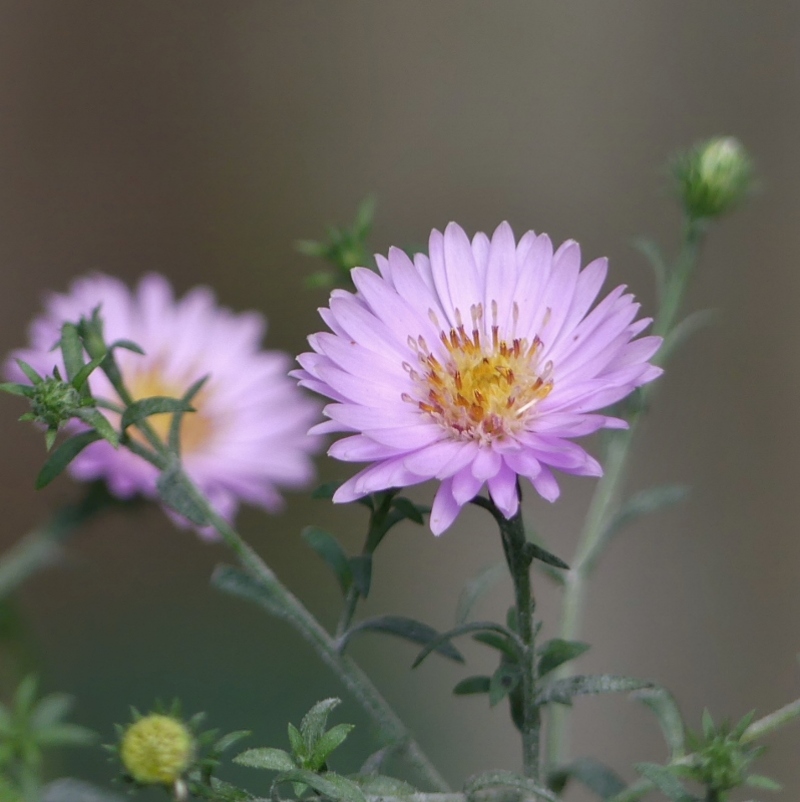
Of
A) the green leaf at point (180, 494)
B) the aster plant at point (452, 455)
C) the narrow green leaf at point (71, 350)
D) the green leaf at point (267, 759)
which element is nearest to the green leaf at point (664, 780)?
the aster plant at point (452, 455)

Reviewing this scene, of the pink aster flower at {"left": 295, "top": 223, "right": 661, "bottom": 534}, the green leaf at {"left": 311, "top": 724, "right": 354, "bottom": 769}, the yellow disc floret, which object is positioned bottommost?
the yellow disc floret

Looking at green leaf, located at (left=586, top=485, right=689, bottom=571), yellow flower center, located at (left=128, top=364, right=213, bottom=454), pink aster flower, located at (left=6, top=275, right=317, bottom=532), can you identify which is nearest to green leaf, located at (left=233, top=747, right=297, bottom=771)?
green leaf, located at (left=586, top=485, right=689, bottom=571)

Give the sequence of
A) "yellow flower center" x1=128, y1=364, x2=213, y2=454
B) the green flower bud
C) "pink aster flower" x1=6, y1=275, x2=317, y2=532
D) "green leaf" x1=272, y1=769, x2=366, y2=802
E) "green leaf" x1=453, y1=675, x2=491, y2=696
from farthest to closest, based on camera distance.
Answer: "yellow flower center" x1=128, y1=364, x2=213, y2=454, "pink aster flower" x1=6, y1=275, x2=317, y2=532, the green flower bud, "green leaf" x1=453, y1=675, x2=491, y2=696, "green leaf" x1=272, y1=769, x2=366, y2=802

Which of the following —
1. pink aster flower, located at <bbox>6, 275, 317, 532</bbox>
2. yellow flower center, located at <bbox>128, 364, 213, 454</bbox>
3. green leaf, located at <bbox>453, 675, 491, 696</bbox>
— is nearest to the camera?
green leaf, located at <bbox>453, 675, 491, 696</bbox>

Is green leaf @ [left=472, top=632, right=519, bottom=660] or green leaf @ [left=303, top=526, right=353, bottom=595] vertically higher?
green leaf @ [left=303, top=526, right=353, bottom=595]

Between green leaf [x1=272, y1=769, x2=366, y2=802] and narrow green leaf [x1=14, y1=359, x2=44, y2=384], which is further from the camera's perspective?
narrow green leaf [x1=14, y1=359, x2=44, y2=384]

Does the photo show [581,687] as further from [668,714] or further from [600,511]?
[600,511]

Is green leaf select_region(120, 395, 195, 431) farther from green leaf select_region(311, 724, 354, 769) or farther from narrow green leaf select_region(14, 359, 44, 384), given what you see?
green leaf select_region(311, 724, 354, 769)

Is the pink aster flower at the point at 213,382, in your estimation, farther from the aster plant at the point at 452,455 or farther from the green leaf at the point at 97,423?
the green leaf at the point at 97,423
